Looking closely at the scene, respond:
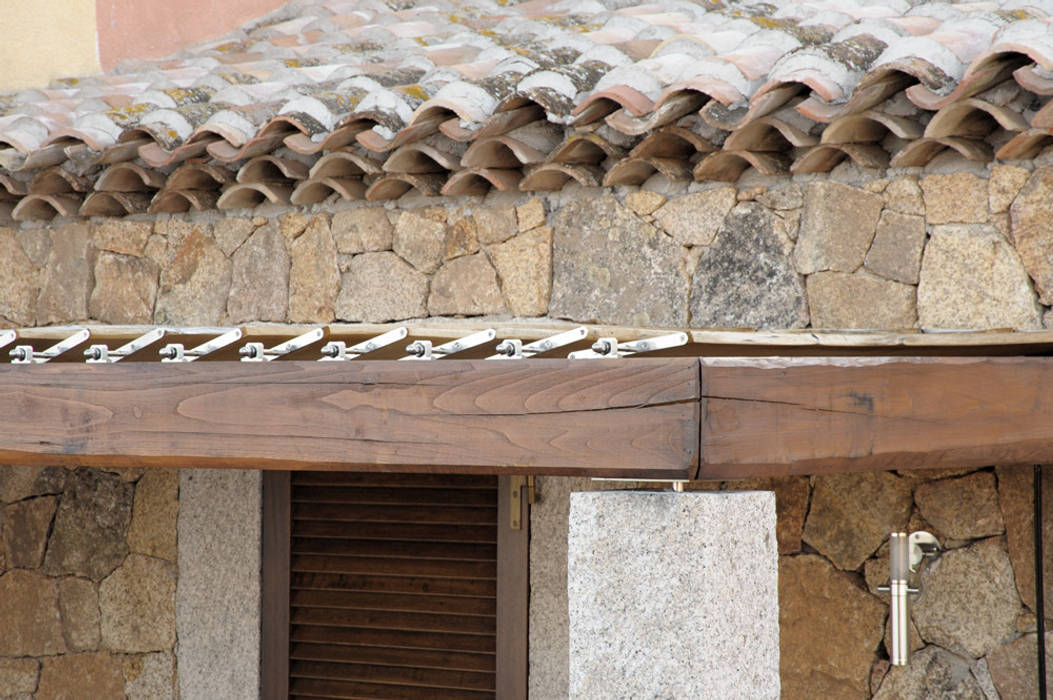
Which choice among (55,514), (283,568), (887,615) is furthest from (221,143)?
(887,615)

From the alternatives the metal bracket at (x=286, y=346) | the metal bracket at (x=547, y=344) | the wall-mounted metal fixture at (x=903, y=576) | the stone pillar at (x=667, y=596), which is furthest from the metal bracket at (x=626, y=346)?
the wall-mounted metal fixture at (x=903, y=576)

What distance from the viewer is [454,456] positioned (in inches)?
103

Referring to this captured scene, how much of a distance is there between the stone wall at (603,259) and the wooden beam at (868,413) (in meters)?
1.16

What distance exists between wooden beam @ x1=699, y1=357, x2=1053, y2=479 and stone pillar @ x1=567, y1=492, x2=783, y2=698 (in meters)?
0.20

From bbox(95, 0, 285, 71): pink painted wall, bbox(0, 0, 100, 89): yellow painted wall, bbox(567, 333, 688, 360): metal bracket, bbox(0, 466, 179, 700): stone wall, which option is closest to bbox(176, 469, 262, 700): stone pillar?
bbox(0, 466, 179, 700): stone wall

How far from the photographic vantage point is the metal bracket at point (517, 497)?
16.3 feet

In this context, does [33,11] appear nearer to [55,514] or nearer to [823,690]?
[55,514]

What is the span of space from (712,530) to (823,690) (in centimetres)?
222

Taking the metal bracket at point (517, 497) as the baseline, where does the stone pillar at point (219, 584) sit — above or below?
below

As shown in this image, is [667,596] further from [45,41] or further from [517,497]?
[45,41]

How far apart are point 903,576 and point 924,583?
41 cm

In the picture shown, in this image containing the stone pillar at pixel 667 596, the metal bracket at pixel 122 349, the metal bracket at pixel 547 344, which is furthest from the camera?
the metal bracket at pixel 122 349

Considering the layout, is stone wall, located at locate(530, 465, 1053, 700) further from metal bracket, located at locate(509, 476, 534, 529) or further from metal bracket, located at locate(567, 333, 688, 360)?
metal bracket, located at locate(567, 333, 688, 360)

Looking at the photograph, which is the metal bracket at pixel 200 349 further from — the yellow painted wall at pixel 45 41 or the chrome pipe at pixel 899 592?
the yellow painted wall at pixel 45 41
